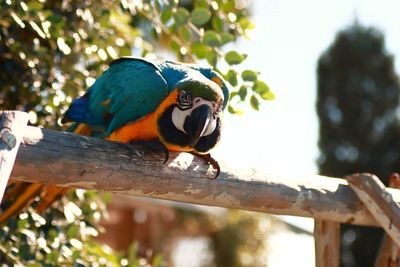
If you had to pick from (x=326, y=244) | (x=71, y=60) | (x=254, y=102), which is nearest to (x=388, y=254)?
(x=326, y=244)

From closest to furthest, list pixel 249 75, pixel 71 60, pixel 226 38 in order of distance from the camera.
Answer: pixel 249 75
pixel 226 38
pixel 71 60

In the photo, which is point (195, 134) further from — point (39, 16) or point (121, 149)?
point (39, 16)

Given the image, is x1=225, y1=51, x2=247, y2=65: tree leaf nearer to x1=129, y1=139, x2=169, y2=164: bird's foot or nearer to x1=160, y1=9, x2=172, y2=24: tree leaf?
x1=160, y1=9, x2=172, y2=24: tree leaf

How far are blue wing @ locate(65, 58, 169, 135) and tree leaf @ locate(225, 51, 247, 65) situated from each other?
413 millimetres

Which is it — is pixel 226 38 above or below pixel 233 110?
above

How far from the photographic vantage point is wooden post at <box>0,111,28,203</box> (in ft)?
5.32

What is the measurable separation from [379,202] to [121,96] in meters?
0.93

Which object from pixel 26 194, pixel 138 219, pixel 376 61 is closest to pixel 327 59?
pixel 376 61

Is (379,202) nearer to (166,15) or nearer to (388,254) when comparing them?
(388,254)

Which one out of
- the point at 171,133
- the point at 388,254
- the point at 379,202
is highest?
the point at 171,133

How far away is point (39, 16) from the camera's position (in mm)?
2582

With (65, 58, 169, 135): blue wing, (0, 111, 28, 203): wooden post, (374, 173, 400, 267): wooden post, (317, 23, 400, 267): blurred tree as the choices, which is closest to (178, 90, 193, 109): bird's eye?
(65, 58, 169, 135): blue wing

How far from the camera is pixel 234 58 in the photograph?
2.63 metres

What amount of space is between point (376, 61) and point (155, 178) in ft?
25.4
